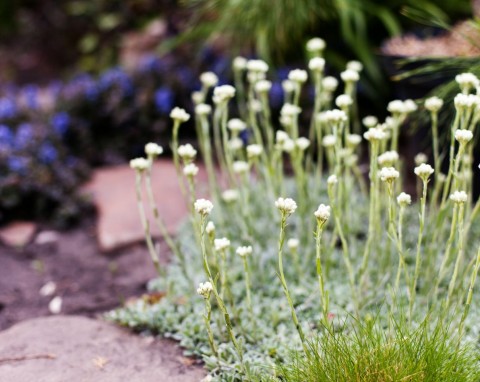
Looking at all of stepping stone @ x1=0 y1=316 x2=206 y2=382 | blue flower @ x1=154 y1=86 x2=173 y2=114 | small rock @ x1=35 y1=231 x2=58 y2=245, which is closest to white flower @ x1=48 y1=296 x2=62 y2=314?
stepping stone @ x1=0 y1=316 x2=206 y2=382

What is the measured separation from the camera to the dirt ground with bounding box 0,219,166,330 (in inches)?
113

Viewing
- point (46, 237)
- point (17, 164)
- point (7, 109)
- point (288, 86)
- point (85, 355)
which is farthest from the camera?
point (7, 109)

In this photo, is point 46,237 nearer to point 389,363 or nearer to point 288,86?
point 288,86

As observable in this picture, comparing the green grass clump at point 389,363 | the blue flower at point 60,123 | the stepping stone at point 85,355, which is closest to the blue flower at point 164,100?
the blue flower at point 60,123

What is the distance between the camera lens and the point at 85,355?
85.7 inches

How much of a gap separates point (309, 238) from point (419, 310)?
617 mm

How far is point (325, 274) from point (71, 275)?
4.63 ft

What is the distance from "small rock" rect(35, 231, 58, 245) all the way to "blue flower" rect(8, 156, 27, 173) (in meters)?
0.41

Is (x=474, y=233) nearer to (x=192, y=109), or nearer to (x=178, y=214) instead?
(x=178, y=214)

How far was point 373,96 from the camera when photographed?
13.1ft

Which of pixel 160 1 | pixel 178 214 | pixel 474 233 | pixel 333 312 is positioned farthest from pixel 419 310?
pixel 160 1

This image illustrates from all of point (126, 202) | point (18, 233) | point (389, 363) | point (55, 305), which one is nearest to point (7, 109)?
point (18, 233)

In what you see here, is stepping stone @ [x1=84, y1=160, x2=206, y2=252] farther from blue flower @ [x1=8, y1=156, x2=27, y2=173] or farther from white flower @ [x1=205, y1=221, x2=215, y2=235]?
white flower @ [x1=205, y1=221, x2=215, y2=235]

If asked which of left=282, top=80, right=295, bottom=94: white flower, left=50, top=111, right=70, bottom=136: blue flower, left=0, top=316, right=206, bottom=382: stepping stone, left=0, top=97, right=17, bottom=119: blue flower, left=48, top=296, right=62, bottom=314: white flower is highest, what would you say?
left=282, top=80, right=295, bottom=94: white flower
